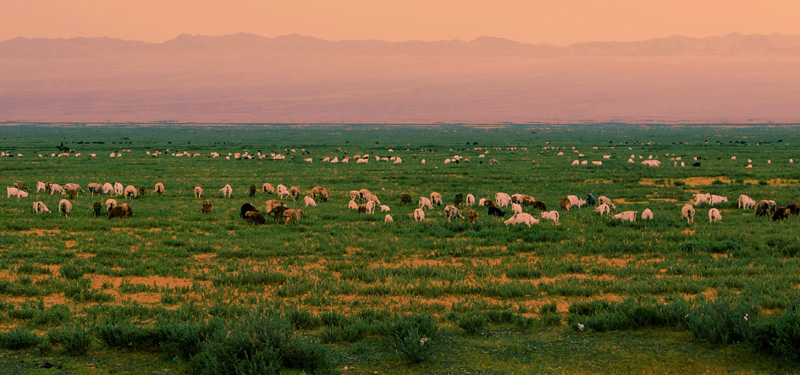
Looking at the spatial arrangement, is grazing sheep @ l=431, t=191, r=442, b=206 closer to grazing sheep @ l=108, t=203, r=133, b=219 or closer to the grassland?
the grassland

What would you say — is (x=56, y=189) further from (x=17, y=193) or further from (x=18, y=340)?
(x=18, y=340)

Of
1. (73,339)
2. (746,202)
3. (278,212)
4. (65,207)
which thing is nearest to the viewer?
(73,339)

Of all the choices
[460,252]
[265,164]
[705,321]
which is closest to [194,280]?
[460,252]

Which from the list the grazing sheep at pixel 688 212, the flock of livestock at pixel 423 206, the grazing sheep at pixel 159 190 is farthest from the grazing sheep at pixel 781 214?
the grazing sheep at pixel 159 190

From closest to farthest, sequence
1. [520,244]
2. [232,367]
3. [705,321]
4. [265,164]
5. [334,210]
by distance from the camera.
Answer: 1. [232,367]
2. [705,321]
3. [520,244]
4. [334,210]
5. [265,164]

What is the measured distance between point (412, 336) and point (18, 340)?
224 inches

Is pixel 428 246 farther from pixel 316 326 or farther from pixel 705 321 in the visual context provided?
pixel 705 321

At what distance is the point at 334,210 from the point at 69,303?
12.9 meters

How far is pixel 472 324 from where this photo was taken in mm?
8805

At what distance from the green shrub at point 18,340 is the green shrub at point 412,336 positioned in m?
5.12

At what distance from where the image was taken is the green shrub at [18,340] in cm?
809

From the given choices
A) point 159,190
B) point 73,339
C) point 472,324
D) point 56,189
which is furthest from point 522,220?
point 56,189

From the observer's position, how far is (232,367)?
7012 millimetres

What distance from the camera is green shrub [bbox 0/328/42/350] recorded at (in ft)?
26.5
